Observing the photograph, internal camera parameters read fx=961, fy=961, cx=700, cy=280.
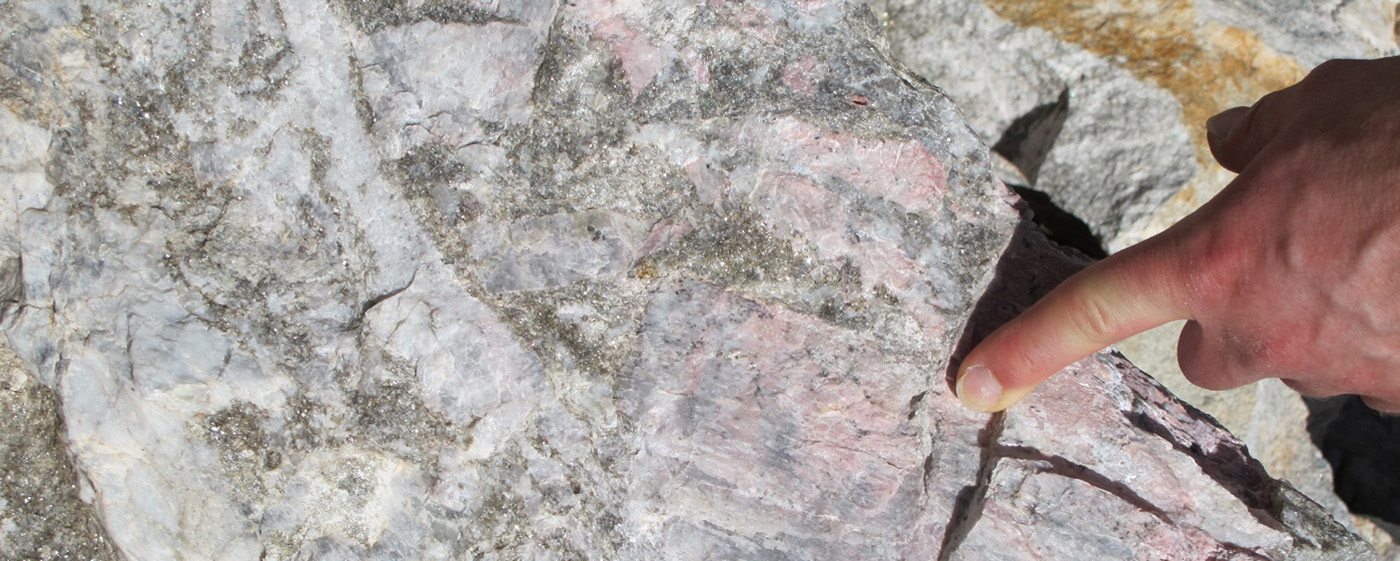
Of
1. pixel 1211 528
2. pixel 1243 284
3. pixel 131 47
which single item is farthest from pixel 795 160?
pixel 131 47

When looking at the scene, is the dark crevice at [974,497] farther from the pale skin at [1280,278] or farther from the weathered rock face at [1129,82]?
the weathered rock face at [1129,82]

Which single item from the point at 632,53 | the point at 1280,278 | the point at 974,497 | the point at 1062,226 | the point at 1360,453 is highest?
the point at 632,53

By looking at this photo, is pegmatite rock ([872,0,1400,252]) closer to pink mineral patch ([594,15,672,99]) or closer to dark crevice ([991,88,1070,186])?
dark crevice ([991,88,1070,186])

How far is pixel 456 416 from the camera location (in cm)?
152

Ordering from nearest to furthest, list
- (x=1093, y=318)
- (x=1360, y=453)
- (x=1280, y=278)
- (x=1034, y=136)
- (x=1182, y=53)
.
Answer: (x=1280, y=278) < (x=1093, y=318) < (x=1182, y=53) < (x=1034, y=136) < (x=1360, y=453)

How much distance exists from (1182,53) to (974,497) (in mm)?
1371

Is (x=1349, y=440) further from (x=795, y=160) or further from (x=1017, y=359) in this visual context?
(x=795, y=160)

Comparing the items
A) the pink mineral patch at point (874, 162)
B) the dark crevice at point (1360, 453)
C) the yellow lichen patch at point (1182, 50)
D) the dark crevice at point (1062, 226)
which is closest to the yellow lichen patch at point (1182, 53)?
the yellow lichen patch at point (1182, 50)

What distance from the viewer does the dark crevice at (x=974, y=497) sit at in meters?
1.55

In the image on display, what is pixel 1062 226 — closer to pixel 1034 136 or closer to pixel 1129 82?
pixel 1034 136

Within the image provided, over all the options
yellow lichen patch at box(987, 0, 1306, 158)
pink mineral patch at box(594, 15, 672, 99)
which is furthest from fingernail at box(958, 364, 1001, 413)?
yellow lichen patch at box(987, 0, 1306, 158)

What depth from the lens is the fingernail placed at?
154cm

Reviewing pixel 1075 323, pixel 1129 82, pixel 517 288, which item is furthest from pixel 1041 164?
pixel 517 288

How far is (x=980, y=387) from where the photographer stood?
1.54 metres
